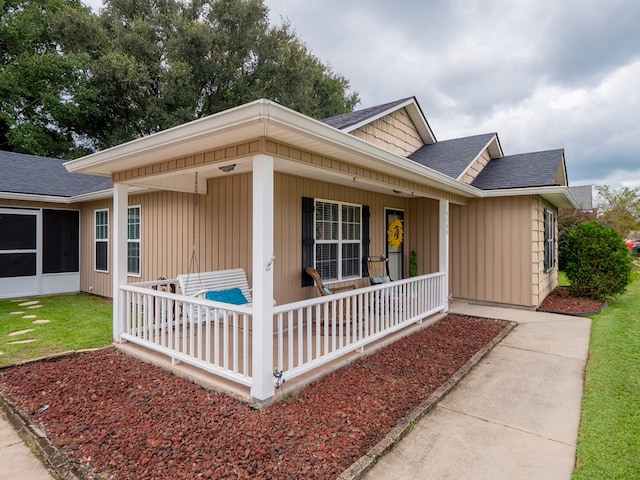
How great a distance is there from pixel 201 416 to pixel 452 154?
8215 millimetres

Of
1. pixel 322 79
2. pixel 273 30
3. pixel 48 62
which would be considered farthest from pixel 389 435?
pixel 322 79

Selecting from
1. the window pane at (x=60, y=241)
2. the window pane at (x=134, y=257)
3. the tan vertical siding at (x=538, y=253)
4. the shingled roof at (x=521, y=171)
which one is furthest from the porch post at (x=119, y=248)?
the tan vertical siding at (x=538, y=253)

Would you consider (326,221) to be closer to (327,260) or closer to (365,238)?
(327,260)

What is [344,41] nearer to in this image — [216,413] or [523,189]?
[523,189]

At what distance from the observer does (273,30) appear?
1836 cm

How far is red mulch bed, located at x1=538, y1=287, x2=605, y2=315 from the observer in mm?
7060

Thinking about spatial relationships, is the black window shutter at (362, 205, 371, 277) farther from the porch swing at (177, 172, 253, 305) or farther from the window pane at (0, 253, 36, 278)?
the window pane at (0, 253, 36, 278)

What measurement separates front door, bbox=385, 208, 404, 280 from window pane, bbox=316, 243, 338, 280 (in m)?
1.94

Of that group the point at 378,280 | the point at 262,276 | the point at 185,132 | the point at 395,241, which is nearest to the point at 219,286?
the point at 262,276

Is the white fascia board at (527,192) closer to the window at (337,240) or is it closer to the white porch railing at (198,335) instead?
the window at (337,240)

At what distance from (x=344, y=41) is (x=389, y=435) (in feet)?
Answer: 47.3

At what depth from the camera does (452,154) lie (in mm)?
8828

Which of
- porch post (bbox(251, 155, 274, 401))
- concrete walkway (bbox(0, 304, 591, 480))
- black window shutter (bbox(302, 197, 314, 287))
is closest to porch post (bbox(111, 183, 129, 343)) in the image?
concrete walkway (bbox(0, 304, 591, 480))

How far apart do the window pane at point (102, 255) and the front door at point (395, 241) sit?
681 cm
